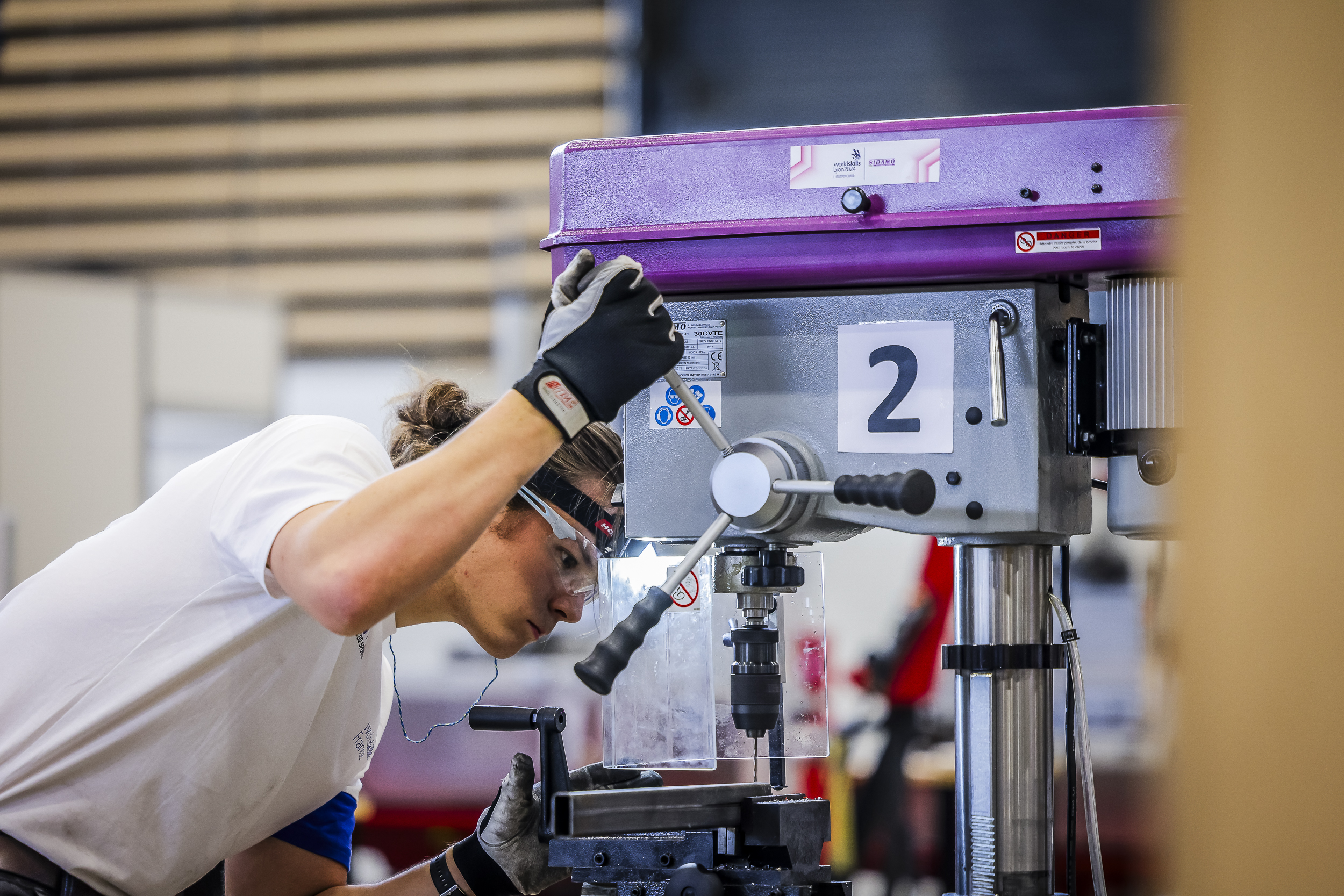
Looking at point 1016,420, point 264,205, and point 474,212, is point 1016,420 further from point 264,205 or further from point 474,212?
point 264,205

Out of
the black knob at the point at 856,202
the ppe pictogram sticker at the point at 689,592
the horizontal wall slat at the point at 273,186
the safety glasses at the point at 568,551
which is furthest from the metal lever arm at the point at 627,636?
the horizontal wall slat at the point at 273,186

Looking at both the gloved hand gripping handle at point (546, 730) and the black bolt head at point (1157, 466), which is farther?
the gloved hand gripping handle at point (546, 730)

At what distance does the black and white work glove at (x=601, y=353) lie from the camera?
1006 mm

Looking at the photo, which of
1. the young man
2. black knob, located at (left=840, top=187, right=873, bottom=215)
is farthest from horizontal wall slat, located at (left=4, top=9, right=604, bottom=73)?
black knob, located at (left=840, top=187, right=873, bottom=215)

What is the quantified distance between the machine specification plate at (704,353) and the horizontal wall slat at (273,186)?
273 cm

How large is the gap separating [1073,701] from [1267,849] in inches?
33.7

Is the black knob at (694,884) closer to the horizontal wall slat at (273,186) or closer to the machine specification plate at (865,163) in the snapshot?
the machine specification plate at (865,163)

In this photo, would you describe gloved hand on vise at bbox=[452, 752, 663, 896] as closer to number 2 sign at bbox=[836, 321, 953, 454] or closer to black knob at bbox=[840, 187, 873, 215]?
number 2 sign at bbox=[836, 321, 953, 454]

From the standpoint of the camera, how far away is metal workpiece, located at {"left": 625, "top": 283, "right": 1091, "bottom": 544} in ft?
3.41

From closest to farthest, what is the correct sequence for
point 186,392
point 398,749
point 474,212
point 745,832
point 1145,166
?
point 1145,166 < point 745,832 < point 398,749 < point 186,392 < point 474,212

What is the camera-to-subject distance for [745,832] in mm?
1110

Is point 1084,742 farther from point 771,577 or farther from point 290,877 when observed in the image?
point 290,877

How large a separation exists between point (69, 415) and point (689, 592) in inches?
93.3

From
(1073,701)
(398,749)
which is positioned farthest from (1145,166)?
(398,749)
